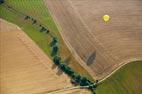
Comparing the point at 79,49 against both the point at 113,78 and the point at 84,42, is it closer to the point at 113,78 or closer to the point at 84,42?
the point at 84,42

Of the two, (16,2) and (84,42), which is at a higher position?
(16,2)

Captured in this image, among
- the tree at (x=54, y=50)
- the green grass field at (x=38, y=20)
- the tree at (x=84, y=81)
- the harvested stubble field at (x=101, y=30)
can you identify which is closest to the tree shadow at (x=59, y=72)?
the green grass field at (x=38, y=20)

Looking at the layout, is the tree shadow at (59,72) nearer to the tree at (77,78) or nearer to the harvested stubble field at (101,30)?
the tree at (77,78)

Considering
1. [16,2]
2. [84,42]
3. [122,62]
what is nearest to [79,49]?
[84,42]

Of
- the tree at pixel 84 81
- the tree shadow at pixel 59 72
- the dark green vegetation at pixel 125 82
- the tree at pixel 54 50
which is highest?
the tree at pixel 54 50

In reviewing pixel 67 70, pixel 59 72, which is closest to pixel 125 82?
pixel 67 70

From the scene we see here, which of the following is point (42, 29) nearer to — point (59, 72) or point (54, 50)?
point (54, 50)

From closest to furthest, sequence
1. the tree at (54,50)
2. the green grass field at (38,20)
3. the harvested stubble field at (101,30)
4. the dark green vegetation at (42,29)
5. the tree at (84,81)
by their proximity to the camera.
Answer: the tree at (84,81) → the dark green vegetation at (42,29) → the tree at (54,50) → the green grass field at (38,20) → the harvested stubble field at (101,30)
